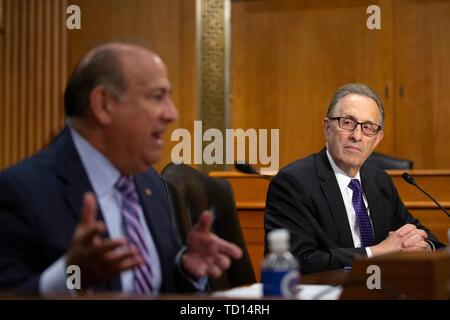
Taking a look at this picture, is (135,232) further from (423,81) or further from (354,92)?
(423,81)

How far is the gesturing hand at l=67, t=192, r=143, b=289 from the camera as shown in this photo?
4.14 feet

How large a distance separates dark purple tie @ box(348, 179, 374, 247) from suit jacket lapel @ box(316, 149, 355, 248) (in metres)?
0.07

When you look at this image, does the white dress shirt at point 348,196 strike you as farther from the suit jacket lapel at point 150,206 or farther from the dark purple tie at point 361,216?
the suit jacket lapel at point 150,206

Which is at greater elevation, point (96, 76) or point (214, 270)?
point (96, 76)

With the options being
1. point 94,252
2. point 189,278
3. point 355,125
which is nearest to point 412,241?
point 355,125

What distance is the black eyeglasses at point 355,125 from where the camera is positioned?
3.20m

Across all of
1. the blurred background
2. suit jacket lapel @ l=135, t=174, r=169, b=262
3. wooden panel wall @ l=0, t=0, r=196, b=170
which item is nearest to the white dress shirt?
suit jacket lapel @ l=135, t=174, r=169, b=262

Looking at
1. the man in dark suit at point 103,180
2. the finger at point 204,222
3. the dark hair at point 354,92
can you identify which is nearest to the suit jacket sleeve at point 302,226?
the dark hair at point 354,92

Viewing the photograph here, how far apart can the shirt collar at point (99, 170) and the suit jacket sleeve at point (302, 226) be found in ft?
3.98

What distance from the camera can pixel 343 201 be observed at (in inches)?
121

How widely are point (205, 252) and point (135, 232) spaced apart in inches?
6.9
